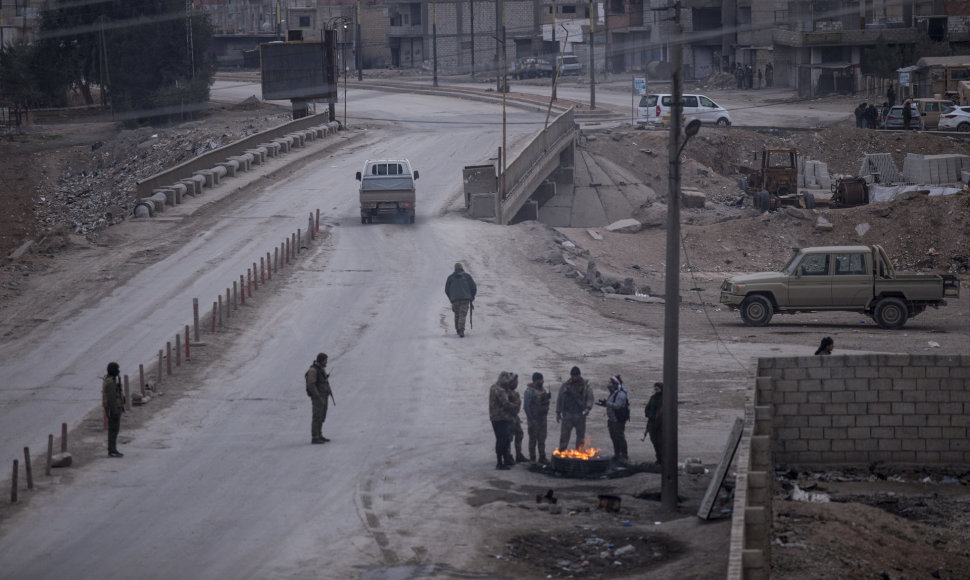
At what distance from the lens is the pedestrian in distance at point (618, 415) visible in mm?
16219

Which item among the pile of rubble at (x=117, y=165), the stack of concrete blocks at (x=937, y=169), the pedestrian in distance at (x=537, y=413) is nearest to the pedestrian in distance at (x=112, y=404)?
the pedestrian in distance at (x=537, y=413)

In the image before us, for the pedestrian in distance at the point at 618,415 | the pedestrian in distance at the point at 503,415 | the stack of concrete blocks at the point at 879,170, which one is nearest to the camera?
the pedestrian in distance at the point at 503,415

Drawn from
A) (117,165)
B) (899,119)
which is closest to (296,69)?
(117,165)

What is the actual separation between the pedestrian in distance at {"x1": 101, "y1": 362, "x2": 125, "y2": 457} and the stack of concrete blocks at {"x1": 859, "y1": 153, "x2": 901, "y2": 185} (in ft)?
120

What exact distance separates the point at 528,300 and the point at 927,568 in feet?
52.4

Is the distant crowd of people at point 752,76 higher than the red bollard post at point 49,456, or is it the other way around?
the distant crowd of people at point 752,76

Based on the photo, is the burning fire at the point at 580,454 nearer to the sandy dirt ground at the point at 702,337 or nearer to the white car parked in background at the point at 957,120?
the sandy dirt ground at the point at 702,337

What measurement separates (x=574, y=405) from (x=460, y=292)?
25.3 feet

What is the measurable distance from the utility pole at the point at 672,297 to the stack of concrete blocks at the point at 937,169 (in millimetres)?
32641

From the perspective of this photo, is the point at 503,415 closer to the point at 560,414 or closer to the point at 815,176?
the point at 560,414

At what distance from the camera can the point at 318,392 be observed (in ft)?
56.0

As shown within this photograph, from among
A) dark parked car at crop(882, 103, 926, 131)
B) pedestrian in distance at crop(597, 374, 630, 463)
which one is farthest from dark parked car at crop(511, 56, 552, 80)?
pedestrian in distance at crop(597, 374, 630, 463)

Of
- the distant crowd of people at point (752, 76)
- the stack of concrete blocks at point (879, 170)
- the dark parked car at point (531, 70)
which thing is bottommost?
the stack of concrete blocks at point (879, 170)

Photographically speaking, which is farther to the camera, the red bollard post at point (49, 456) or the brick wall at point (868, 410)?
the brick wall at point (868, 410)
